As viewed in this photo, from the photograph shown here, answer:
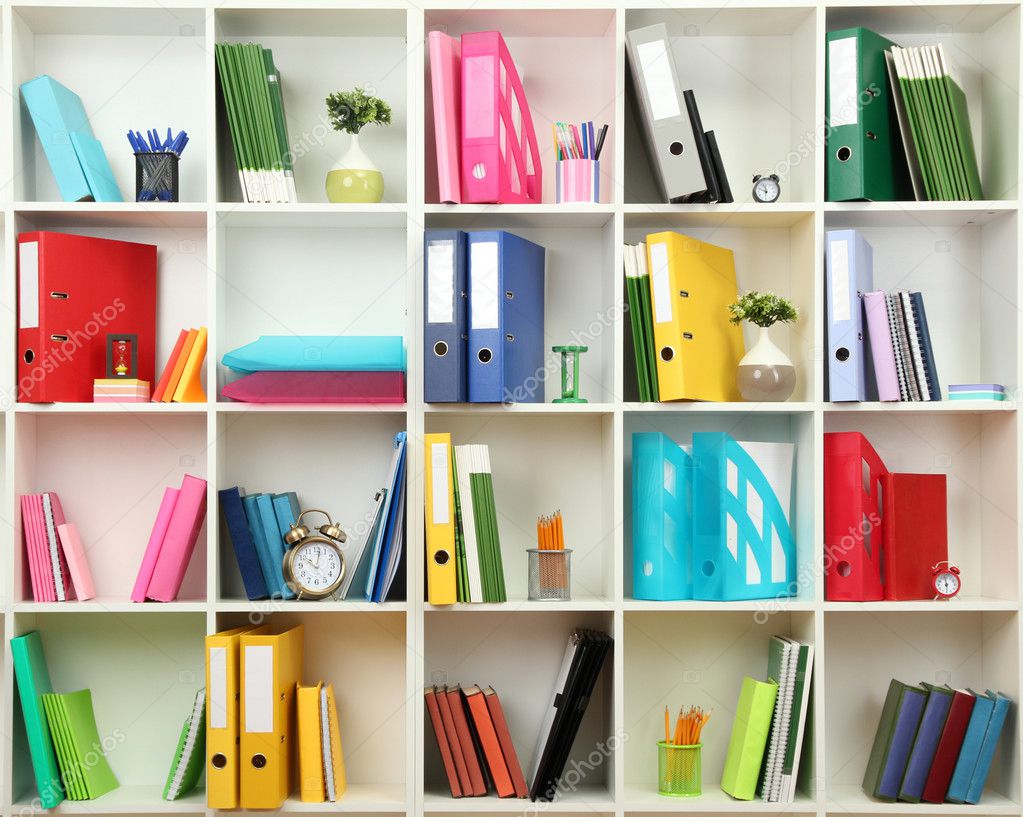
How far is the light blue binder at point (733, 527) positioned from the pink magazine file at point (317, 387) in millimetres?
743

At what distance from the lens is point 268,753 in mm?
2129

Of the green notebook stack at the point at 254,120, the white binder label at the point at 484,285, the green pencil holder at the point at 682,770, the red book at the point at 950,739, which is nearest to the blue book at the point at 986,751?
the red book at the point at 950,739

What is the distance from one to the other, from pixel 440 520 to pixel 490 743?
0.54 m

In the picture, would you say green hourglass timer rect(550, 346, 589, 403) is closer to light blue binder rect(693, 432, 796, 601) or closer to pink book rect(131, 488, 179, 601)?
light blue binder rect(693, 432, 796, 601)

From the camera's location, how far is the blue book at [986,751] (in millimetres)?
2213

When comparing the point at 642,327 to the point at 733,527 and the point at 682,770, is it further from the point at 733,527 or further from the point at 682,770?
the point at 682,770

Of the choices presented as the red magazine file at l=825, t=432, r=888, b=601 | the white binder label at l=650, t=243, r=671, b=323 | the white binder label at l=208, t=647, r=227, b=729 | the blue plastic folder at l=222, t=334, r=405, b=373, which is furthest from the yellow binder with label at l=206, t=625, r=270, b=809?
the red magazine file at l=825, t=432, r=888, b=601

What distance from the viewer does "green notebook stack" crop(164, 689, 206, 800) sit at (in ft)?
7.30

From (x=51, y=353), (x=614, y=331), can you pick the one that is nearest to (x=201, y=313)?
(x=51, y=353)

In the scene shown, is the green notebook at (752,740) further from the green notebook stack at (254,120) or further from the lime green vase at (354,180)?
the green notebook stack at (254,120)

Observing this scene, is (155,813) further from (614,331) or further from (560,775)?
(614,331)

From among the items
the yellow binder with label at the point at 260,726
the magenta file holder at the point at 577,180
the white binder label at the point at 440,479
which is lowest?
the yellow binder with label at the point at 260,726

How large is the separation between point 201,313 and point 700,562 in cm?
136

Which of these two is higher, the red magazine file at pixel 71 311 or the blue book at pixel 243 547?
the red magazine file at pixel 71 311
